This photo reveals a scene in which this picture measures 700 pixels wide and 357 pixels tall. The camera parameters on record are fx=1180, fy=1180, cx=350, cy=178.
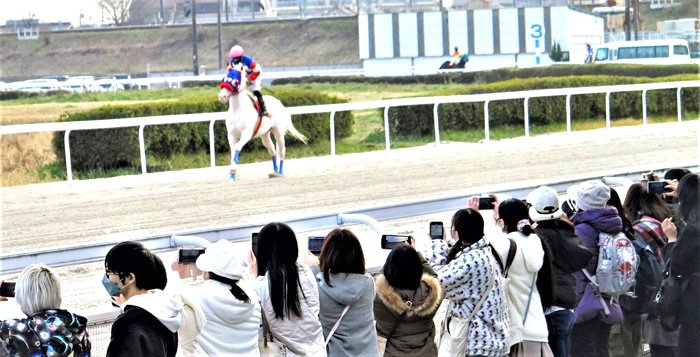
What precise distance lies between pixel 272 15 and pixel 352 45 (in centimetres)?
530

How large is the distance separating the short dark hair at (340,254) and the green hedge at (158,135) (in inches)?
409

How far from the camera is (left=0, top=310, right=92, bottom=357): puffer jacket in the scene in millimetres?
2982

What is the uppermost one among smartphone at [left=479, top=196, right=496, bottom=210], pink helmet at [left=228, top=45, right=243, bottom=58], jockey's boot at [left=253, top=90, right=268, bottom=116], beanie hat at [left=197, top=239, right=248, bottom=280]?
pink helmet at [left=228, top=45, right=243, bottom=58]

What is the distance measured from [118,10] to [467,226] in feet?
184

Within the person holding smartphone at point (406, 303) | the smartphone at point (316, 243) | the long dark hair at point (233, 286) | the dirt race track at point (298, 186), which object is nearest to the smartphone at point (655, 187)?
the person holding smartphone at point (406, 303)

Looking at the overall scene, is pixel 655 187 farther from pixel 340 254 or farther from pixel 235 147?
pixel 235 147

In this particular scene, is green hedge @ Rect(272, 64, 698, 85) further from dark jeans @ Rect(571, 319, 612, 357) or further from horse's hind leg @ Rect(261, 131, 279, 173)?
dark jeans @ Rect(571, 319, 612, 357)

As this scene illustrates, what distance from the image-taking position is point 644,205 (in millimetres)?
4930

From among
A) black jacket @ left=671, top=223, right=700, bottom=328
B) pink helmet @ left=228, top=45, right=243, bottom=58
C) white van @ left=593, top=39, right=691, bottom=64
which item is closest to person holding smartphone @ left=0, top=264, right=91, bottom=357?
black jacket @ left=671, top=223, right=700, bottom=328

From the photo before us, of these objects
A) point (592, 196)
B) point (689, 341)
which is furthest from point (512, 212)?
point (689, 341)

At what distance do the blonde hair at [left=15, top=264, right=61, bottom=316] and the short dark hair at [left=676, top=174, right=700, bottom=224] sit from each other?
2.41 m

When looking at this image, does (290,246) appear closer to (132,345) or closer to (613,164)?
(132,345)

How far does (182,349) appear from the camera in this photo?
341 cm

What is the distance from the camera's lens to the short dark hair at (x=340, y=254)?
3.69 m
